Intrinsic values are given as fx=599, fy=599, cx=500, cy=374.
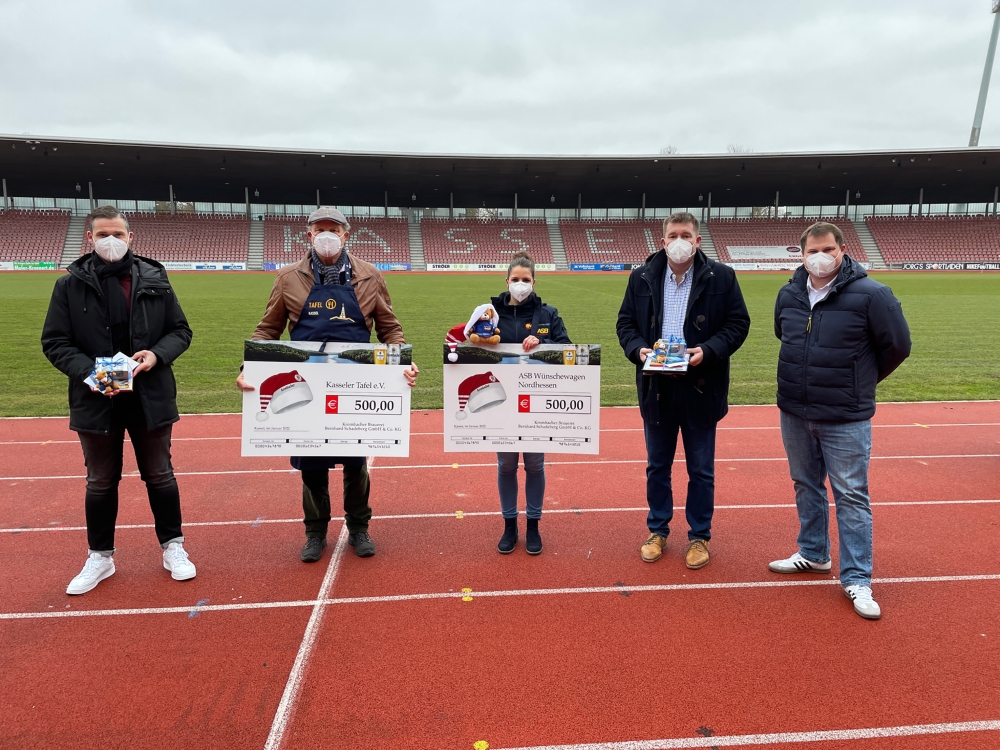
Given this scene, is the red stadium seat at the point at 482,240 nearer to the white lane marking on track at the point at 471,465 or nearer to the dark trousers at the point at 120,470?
the white lane marking on track at the point at 471,465

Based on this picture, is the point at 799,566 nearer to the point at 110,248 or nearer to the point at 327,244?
the point at 327,244

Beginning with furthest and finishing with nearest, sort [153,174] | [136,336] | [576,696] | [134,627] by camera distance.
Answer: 1. [153,174]
2. [136,336]
3. [134,627]
4. [576,696]

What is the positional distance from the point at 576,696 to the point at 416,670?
720mm

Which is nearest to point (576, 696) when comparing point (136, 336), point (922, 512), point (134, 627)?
point (134, 627)

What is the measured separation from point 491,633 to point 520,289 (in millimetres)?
1918

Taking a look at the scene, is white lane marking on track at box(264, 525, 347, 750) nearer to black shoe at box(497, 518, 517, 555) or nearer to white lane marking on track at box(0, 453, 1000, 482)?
black shoe at box(497, 518, 517, 555)

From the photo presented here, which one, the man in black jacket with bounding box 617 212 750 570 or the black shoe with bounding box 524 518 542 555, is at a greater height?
the man in black jacket with bounding box 617 212 750 570

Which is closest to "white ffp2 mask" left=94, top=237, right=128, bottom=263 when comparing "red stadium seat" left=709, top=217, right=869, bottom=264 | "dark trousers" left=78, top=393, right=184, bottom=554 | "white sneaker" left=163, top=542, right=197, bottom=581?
"dark trousers" left=78, top=393, right=184, bottom=554

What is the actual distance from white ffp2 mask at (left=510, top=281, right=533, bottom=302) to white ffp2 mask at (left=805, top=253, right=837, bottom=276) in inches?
60.6

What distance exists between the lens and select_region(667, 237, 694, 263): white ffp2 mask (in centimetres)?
345

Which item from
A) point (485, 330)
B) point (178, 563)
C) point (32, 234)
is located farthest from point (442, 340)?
point (32, 234)

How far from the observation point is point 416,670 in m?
2.70

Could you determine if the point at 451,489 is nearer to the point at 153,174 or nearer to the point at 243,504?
the point at 243,504

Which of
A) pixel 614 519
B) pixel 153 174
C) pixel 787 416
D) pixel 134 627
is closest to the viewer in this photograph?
pixel 134 627
